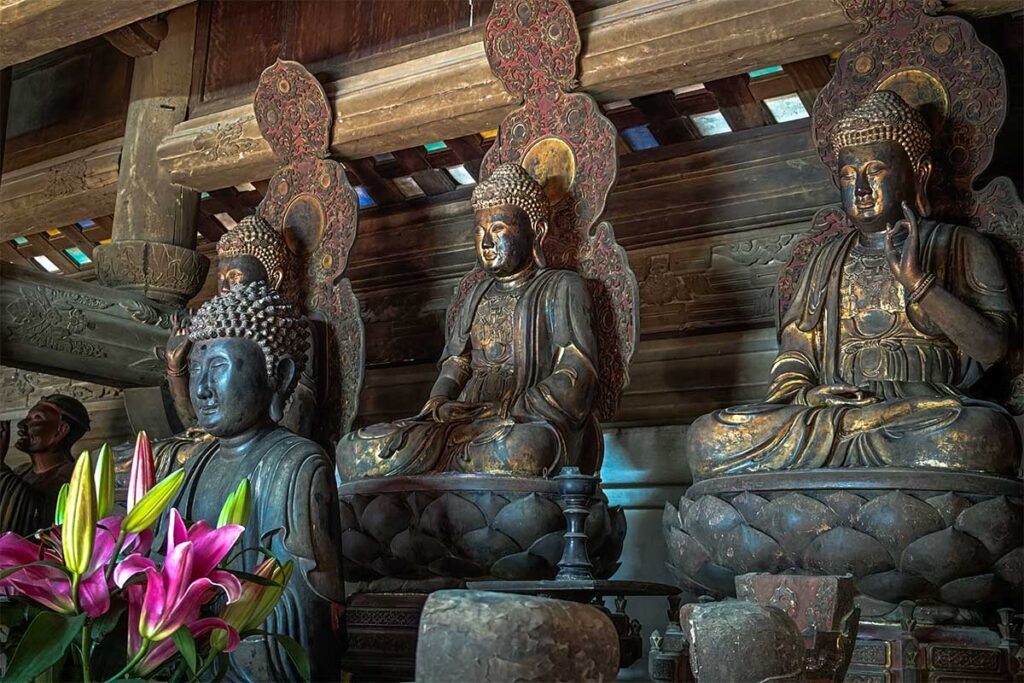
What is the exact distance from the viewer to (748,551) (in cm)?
361

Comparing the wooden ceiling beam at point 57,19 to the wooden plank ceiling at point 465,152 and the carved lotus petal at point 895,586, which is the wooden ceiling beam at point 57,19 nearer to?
the wooden plank ceiling at point 465,152

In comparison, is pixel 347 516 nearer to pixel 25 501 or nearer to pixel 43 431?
pixel 25 501

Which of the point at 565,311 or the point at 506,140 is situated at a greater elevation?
→ the point at 506,140

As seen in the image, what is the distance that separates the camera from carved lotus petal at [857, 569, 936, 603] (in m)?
3.46

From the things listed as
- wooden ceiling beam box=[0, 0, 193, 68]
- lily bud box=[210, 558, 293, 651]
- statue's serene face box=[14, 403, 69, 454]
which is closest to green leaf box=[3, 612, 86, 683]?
lily bud box=[210, 558, 293, 651]

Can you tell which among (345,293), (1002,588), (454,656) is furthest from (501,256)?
(454,656)

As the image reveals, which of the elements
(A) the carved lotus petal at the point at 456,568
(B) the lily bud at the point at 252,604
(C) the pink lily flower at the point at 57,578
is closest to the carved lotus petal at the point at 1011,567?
(A) the carved lotus petal at the point at 456,568

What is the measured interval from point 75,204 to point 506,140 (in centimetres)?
318

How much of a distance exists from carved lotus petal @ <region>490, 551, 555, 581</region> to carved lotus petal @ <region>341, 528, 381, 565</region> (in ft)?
1.37

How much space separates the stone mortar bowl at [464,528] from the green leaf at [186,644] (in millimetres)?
2393

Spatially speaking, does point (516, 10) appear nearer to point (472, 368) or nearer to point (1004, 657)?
point (472, 368)

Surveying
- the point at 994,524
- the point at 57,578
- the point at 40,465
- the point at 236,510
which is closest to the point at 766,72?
the point at 994,524

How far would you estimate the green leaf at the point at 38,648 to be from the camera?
1659mm

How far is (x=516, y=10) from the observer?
5129mm
